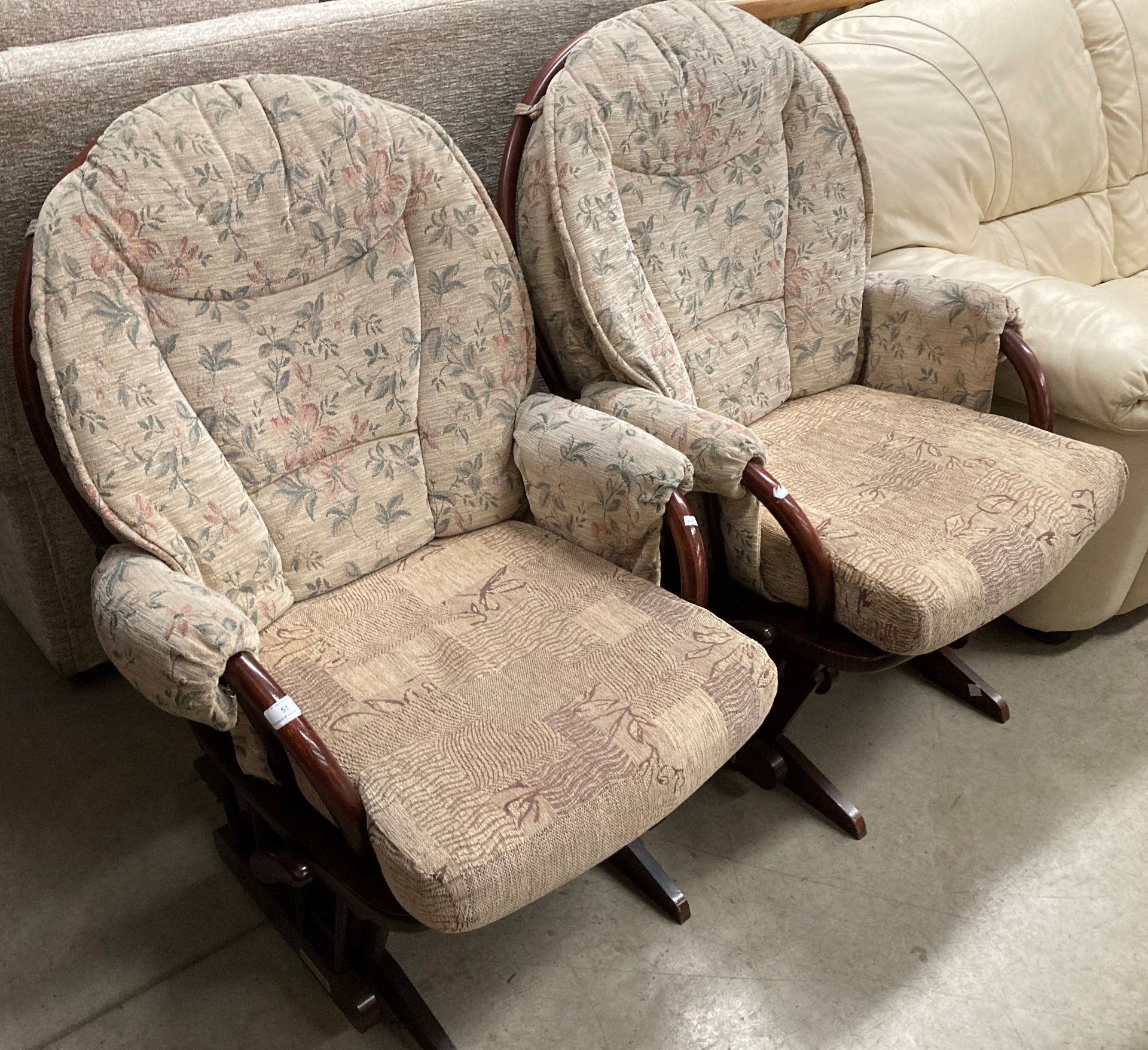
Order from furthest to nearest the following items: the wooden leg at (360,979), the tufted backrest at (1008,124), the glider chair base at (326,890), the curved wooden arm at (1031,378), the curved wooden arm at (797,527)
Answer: the tufted backrest at (1008,124)
the curved wooden arm at (1031,378)
the curved wooden arm at (797,527)
the wooden leg at (360,979)
the glider chair base at (326,890)

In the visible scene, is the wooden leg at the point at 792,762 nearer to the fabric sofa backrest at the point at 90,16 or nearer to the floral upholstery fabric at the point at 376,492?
the floral upholstery fabric at the point at 376,492

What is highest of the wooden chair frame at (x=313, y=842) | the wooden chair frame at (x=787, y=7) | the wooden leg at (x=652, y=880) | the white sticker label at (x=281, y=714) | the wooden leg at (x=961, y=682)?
the wooden chair frame at (x=787, y=7)

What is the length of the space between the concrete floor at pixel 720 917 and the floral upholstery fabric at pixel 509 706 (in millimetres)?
414

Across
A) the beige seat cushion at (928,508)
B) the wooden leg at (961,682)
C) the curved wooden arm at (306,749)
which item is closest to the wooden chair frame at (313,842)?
the curved wooden arm at (306,749)

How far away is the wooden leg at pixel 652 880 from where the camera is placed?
5.05ft

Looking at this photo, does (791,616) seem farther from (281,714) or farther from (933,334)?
(281,714)

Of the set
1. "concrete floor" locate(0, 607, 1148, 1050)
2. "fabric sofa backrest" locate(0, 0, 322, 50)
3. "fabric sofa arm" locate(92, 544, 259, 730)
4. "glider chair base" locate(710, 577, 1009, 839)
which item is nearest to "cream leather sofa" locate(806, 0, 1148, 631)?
"concrete floor" locate(0, 607, 1148, 1050)

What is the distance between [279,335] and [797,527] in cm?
75

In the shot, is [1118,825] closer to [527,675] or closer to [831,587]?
[831,587]

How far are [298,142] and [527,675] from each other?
751 mm

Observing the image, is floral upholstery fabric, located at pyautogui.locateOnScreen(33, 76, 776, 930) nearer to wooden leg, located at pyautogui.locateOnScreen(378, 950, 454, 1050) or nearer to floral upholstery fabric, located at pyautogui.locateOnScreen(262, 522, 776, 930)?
floral upholstery fabric, located at pyautogui.locateOnScreen(262, 522, 776, 930)

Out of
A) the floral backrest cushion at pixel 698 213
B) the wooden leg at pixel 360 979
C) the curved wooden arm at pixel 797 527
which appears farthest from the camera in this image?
the floral backrest cushion at pixel 698 213

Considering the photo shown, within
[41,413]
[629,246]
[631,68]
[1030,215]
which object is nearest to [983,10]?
[1030,215]

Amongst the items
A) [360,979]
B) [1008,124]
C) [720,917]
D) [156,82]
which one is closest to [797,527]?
[720,917]
